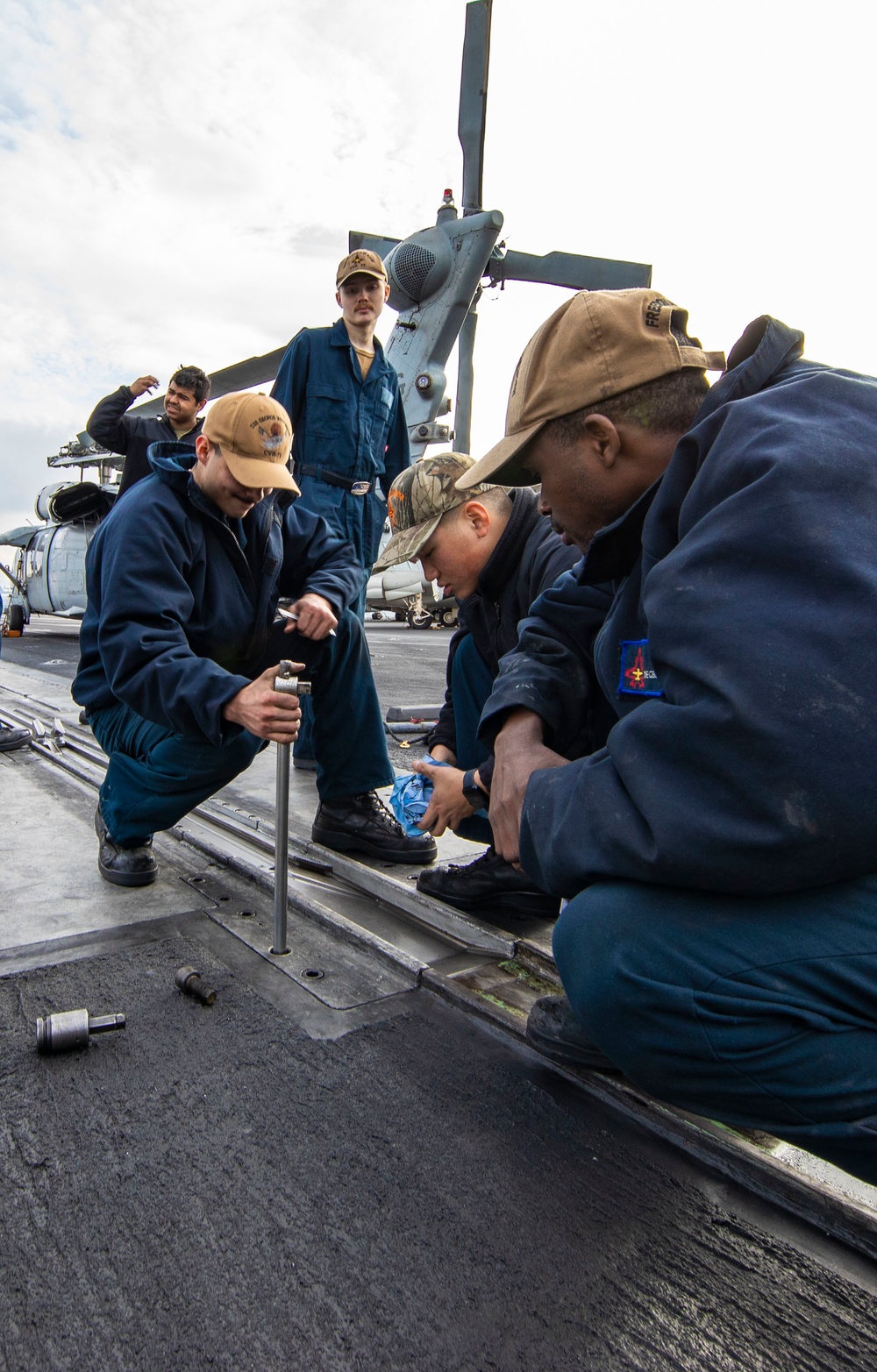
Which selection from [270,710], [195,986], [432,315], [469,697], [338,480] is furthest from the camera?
[432,315]

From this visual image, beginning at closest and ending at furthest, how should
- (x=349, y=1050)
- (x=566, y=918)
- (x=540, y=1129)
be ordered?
1. (x=566, y=918)
2. (x=540, y=1129)
3. (x=349, y=1050)

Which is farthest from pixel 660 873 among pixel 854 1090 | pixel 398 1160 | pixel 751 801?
pixel 398 1160

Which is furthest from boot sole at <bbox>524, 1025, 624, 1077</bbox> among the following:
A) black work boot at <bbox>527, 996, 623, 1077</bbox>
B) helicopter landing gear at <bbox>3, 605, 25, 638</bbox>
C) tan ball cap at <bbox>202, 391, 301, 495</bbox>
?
helicopter landing gear at <bbox>3, 605, 25, 638</bbox>

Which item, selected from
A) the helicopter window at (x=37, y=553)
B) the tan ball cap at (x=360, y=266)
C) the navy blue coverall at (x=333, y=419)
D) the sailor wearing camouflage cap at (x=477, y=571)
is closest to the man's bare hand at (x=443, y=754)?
the sailor wearing camouflage cap at (x=477, y=571)

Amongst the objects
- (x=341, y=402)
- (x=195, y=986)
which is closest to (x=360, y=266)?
(x=341, y=402)

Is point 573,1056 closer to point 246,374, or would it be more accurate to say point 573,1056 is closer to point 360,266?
point 360,266

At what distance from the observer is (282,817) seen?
64.8 inches

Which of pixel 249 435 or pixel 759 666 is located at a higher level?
pixel 249 435

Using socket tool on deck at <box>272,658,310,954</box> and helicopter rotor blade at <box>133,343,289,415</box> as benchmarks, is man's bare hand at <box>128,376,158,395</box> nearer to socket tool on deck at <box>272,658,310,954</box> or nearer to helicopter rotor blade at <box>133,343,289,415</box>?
socket tool on deck at <box>272,658,310,954</box>

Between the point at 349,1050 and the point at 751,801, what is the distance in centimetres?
90

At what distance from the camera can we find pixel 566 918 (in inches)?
39.6

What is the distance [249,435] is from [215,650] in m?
0.58

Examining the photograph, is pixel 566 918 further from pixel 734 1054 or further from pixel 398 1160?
pixel 398 1160

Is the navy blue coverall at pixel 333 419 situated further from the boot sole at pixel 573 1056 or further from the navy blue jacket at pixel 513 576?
the boot sole at pixel 573 1056
